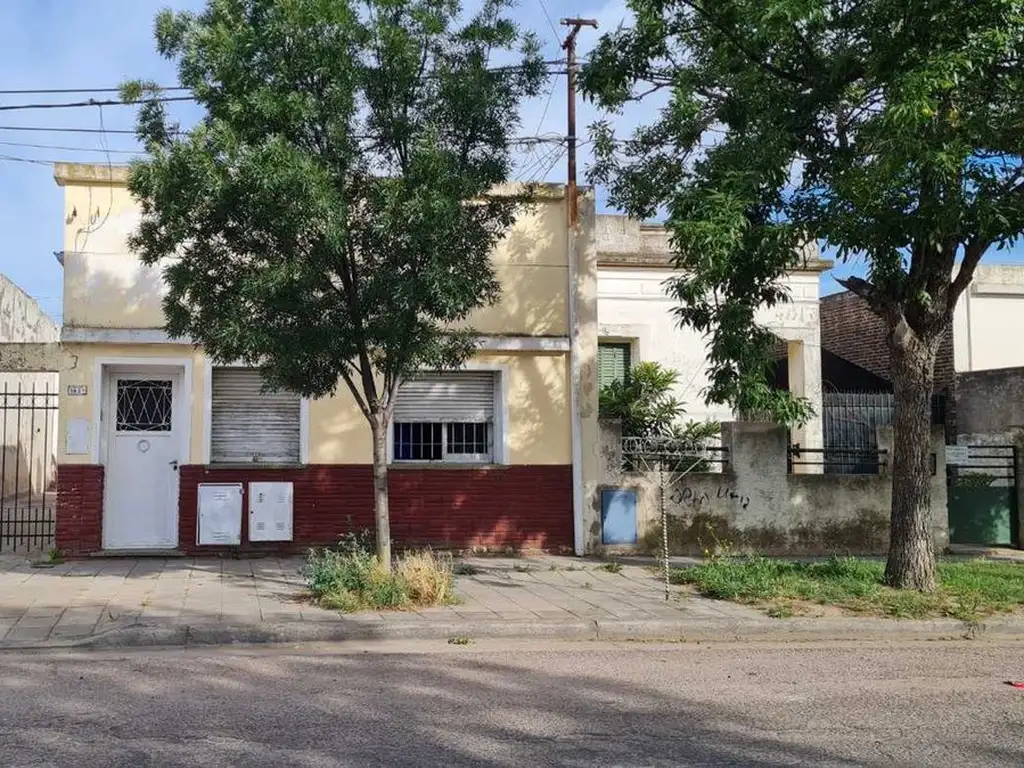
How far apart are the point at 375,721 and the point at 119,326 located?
8456mm

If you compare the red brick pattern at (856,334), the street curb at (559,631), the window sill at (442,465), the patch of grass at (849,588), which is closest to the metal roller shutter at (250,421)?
the window sill at (442,465)

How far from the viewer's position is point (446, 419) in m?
13.7

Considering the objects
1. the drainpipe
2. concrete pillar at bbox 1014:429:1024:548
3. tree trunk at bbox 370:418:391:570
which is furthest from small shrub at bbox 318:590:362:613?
concrete pillar at bbox 1014:429:1024:548

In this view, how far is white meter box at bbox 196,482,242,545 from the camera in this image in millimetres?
12570

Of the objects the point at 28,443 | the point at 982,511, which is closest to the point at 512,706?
the point at 982,511

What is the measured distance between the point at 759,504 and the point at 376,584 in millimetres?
6575

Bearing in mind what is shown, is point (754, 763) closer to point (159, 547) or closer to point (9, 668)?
point (9, 668)

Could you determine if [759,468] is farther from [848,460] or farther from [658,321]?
[658,321]

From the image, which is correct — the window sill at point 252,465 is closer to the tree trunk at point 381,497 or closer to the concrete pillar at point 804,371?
the tree trunk at point 381,497

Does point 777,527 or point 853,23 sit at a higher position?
point 853,23

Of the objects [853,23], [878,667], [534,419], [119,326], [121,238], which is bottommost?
[878,667]

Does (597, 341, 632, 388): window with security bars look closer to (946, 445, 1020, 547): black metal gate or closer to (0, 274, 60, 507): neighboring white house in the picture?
(946, 445, 1020, 547): black metal gate

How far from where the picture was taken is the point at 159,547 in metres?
12.8

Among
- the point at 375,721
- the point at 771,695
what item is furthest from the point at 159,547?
the point at 771,695
